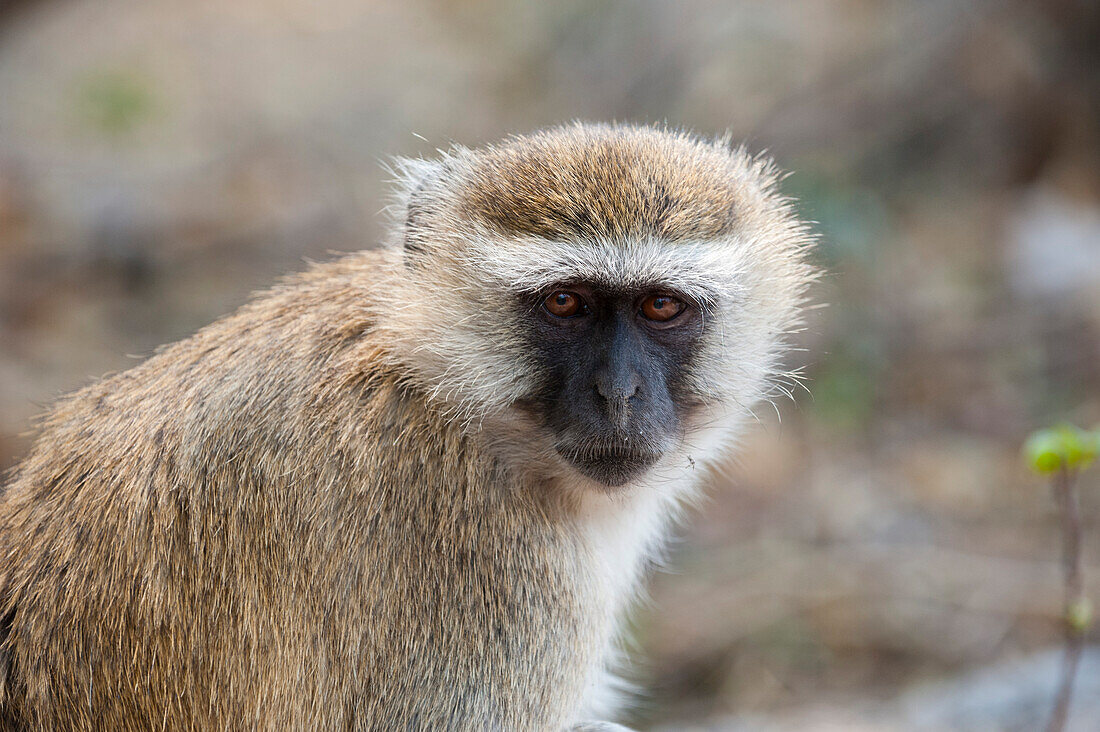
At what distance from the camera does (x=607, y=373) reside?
3166mm

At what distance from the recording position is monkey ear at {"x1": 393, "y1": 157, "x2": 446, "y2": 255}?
11.6 ft

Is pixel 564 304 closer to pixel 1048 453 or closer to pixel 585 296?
pixel 585 296

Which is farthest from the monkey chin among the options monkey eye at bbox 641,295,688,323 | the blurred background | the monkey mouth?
the blurred background

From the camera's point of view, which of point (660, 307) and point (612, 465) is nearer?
point (612, 465)

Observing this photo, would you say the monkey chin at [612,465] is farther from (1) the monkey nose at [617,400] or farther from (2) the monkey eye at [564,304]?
(2) the monkey eye at [564,304]

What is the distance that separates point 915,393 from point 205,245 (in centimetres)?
542

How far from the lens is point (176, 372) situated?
3408 millimetres

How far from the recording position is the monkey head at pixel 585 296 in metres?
3.24

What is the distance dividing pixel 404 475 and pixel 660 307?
2.97ft

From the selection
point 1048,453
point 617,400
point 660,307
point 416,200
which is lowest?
point 1048,453

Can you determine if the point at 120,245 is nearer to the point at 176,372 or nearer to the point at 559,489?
the point at 176,372

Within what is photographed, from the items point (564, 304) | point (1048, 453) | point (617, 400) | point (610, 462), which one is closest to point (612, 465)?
point (610, 462)

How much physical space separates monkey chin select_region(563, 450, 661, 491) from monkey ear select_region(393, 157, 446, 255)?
86 centimetres

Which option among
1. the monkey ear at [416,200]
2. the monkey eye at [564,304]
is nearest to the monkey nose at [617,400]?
the monkey eye at [564,304]
